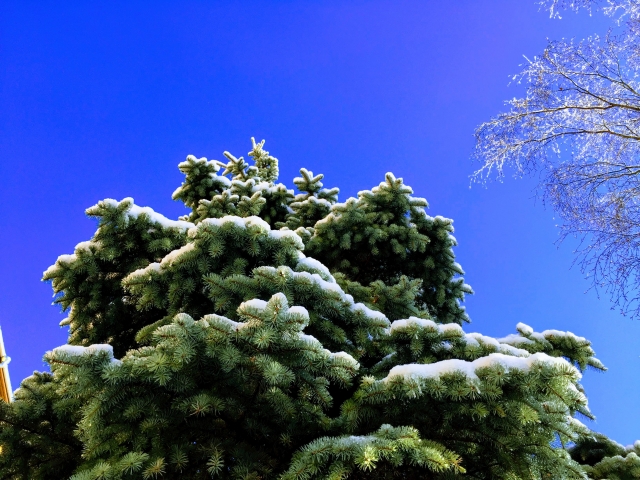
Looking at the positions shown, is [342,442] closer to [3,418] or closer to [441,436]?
[441,436]

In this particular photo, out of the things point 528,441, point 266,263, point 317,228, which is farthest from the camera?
point 317,228

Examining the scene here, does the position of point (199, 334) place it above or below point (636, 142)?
below

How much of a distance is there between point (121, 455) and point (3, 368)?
36.7ft

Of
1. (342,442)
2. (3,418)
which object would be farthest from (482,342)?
(3,418)

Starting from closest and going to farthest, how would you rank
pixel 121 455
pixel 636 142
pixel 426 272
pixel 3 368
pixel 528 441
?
1. pixel 121 455
2. pixel 528 441
3. pixel 636 142
4. pixel 426 272
5. pixel 3 368

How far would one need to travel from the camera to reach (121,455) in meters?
2.50

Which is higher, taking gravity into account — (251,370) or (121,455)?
(251,370)

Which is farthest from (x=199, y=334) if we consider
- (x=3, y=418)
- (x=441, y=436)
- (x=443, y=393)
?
(x=3, y=418)

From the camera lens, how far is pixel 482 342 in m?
3.36

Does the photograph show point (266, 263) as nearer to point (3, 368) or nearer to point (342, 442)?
point (342, 442)

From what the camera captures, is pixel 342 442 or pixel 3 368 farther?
pixel 3 368

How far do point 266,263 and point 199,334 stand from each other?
1.50 metres

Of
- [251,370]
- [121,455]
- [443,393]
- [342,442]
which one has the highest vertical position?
[443,393]

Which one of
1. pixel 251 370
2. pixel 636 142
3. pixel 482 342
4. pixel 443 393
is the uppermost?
pixel 636 142
